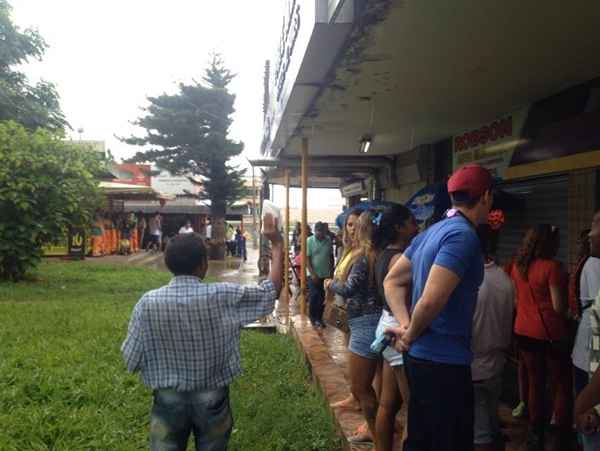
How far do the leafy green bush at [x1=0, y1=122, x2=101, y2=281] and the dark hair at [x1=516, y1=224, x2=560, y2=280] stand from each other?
1064cm

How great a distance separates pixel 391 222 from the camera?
11.3ft

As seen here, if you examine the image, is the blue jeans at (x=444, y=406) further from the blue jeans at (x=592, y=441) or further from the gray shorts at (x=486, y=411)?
the gray shorts at (x=486, y=411)

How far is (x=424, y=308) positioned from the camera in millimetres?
2303

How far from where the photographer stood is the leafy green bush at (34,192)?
39.7ft

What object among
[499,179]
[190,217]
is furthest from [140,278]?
[190,217]

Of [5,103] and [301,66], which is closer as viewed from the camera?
[301,66]

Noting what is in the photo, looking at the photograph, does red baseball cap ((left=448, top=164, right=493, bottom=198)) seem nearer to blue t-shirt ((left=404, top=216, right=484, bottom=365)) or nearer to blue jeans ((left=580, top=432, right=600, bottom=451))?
blue t-shirt ((left=404, top=216, right=484, bottom=365))

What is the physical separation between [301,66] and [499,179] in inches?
125

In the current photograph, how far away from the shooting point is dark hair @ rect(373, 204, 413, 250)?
3.45m

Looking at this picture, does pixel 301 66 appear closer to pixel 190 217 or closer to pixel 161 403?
pixel 161 403

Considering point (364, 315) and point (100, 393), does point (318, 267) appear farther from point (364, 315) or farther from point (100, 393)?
point (364, 315)

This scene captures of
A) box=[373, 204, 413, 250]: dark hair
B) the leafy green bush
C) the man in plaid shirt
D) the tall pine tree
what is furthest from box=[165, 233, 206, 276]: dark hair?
the tall pine tree

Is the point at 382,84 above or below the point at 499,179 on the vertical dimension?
above

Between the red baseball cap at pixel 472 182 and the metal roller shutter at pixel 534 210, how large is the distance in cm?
336
